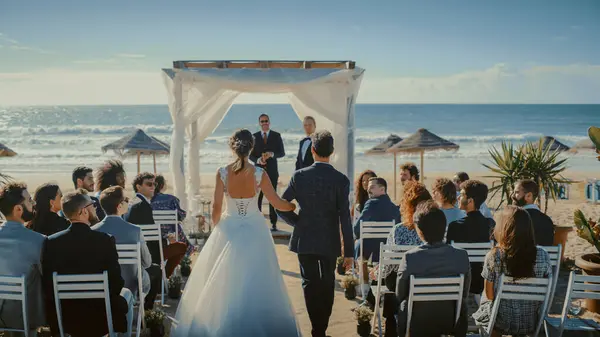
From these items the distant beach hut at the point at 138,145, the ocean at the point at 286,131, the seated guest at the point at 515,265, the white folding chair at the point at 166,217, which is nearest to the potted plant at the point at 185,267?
the white folding chair at the point at 166,217

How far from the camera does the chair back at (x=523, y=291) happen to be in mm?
3250

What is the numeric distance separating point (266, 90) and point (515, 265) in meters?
5.80

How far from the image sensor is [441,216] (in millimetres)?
3314

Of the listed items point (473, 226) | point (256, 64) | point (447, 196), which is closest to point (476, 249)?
point (473, 226)

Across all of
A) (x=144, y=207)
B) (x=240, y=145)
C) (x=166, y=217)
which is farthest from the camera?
(x=166, y=217)

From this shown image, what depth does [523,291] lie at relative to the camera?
329 cm

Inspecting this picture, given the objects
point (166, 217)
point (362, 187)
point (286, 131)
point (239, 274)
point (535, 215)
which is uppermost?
point (286, 131)

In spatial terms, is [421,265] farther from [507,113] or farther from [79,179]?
[507,113]

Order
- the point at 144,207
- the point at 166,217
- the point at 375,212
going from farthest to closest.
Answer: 1. the point at 166,217
2. the point at 375,212
3. the point at 144,207

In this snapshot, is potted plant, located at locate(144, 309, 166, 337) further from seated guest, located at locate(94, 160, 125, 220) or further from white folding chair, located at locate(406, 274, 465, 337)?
white folding chair, located at locate(406, 274, 465, 337)

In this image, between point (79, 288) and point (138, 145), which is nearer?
point (79, 288)

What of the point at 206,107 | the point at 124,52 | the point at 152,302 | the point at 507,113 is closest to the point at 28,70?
the point at 124,52

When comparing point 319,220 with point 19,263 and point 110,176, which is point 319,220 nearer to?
point 19,263

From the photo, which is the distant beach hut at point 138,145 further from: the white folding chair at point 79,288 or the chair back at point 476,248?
the chair back at point 476,248
